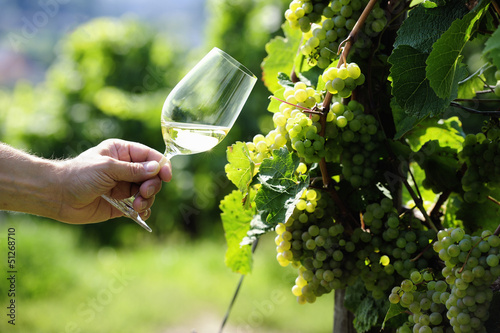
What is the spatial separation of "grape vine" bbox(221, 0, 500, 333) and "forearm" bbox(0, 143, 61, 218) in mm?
463

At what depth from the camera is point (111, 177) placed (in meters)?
0.94

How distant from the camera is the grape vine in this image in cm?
66

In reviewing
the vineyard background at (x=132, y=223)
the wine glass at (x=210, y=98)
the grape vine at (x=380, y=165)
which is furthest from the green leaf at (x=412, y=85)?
the vineyard background at (x=132, y=223)

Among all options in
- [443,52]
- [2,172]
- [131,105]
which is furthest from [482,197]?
[131,105]

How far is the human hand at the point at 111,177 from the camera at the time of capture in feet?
3.08

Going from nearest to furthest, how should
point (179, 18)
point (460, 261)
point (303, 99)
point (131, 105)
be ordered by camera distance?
point (460, 261) < point (303, 99) < point (131, 105) < point (179, 18)

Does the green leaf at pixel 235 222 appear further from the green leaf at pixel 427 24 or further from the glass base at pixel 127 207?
the green leaf at pixel 427 24

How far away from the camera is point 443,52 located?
65cm

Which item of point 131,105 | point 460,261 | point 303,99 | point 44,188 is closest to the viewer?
point 460,261

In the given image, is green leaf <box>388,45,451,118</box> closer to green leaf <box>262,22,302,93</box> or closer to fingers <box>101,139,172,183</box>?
green leaf <box>262,22,302,93</box>

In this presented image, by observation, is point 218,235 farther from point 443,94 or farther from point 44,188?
point 443,94

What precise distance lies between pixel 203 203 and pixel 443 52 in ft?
13.6

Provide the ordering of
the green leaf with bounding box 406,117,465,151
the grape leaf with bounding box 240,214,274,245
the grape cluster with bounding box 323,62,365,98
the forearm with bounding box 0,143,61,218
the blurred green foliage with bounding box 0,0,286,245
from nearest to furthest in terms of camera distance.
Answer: the grape cluster with bounding box 323,62,365,98 < the grape leaf with bounding box 240,214,274,245 < the green leaf with bounding box 406,117,465,151 < the forearm with bounding box 0,143,61,218 < the blurred green foliage with bounding box 0,0,286,245

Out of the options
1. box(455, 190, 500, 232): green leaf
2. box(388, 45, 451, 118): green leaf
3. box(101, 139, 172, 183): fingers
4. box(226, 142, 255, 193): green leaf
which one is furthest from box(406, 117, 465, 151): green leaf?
box(101, 139, 172, 183): fingers
